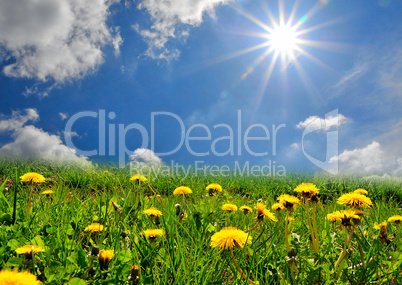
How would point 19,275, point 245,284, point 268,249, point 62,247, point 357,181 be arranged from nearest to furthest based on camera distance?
point 19,275
point 245,284
point 62,247
point 268,249
point 357,181

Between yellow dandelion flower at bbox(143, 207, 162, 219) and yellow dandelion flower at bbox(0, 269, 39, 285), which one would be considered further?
yellow dandelion flower at bbox(143, 207, 162, 219)

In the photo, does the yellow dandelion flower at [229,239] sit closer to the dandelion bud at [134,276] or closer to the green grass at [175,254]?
the green grass at [175,254]

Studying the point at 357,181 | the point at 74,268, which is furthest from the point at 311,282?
the point at 357,181

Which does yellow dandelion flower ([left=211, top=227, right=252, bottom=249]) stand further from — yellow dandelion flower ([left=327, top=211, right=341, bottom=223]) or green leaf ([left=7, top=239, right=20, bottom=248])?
green leaf ([left=7, top=239, right=20, bottom=248])

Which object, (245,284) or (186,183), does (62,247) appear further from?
(186,183)

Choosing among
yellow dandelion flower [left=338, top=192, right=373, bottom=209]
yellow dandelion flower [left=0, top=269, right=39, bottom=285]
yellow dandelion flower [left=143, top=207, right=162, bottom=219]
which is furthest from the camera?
yellow dandelion flower [left=143, top=207, right=162, bottom=219]

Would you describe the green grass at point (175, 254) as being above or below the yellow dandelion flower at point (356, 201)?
below

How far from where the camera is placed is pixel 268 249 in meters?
1.58

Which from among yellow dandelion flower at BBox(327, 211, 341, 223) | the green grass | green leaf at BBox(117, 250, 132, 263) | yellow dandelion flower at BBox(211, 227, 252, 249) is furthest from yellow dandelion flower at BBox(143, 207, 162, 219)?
yellow dandelion flower at BBox(327, 211, 341, 223)

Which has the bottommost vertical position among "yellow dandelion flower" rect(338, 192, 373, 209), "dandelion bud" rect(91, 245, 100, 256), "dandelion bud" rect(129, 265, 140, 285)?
"dandelion bud" rect(129, 265, 140, 285)

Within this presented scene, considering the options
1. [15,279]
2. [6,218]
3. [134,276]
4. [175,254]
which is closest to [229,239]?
[175,254]

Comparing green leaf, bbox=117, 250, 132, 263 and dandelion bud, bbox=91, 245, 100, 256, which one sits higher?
dandelion bud, bbox=91, 245, 100, 256

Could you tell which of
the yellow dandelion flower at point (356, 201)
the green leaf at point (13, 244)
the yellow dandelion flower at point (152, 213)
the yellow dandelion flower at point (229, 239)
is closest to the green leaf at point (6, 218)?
the green leaf at point (13, 244)

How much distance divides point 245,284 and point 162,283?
0.37m
